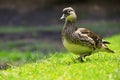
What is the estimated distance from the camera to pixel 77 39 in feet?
39.3

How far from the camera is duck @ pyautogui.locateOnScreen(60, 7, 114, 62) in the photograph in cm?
1191

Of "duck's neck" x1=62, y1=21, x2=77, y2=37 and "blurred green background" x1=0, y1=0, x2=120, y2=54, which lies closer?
"duck's neck" x1=62, y1=21, x2=77, y2=37

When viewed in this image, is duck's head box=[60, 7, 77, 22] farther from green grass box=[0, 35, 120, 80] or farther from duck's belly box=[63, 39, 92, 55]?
green grass box=[0, 35, 120, 80]

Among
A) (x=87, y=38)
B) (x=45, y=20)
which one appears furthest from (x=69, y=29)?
(x=45, y=20)

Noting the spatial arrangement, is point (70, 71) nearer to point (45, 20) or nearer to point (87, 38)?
point (87, 38)

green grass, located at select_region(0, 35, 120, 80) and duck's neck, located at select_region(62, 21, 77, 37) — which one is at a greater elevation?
duck's neck, located at select_region(62, 21, 77, 37)

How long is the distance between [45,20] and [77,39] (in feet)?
68.3

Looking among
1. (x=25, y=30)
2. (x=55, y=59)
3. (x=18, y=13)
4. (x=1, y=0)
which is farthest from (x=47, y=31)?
(x=55, y=59)

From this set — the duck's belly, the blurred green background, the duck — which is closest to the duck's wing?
the duck

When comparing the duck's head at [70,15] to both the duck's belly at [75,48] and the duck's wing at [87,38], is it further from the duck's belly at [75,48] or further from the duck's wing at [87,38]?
the duck's belly at [75,48]

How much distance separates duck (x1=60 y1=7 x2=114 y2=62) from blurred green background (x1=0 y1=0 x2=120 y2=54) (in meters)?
12.4

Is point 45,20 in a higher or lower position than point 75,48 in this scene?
lower

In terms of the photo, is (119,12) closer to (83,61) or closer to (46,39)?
(46,39)

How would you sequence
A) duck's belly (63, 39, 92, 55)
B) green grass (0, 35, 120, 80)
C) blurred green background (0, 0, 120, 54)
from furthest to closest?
blurred green background (0, 0, 120, 54)
duck's belly (63, 39, 92, 55)
green grass (0, 35, 120, 80)
